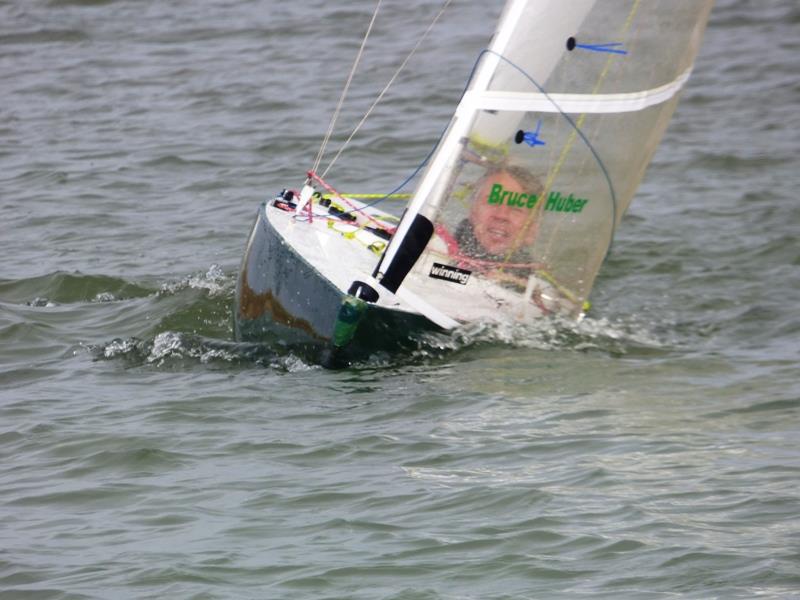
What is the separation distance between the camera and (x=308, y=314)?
6.83m

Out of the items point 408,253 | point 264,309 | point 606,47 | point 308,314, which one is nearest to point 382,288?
point 408,253

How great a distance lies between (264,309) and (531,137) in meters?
1.59

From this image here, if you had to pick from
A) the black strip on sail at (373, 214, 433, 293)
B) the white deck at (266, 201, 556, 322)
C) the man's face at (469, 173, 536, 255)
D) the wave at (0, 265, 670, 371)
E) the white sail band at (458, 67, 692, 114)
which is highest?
the white sail band at (458, 67, 692, 114)

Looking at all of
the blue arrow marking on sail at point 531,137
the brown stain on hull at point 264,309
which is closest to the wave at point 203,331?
the brown stain on hull at point 264,309

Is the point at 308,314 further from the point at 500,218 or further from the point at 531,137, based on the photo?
the point at 531,137

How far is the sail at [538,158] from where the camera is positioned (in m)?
7.02

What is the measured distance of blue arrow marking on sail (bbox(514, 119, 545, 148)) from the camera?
7.15 m

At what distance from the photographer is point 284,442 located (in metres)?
6.03

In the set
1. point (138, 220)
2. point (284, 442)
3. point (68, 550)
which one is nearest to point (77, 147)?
point (138, 220)

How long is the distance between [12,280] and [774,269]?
15.9 ft

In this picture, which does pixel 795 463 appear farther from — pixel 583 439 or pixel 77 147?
pixel 77 147

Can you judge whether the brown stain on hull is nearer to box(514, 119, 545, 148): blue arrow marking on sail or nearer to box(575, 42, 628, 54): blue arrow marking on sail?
box(514, 119, 545, 148): blue arrow marking on sail

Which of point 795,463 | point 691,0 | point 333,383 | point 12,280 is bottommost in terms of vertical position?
point 12,280

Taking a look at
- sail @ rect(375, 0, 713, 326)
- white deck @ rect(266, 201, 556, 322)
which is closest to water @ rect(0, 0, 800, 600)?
white deck @ rect(266, 201, 556, 322)
